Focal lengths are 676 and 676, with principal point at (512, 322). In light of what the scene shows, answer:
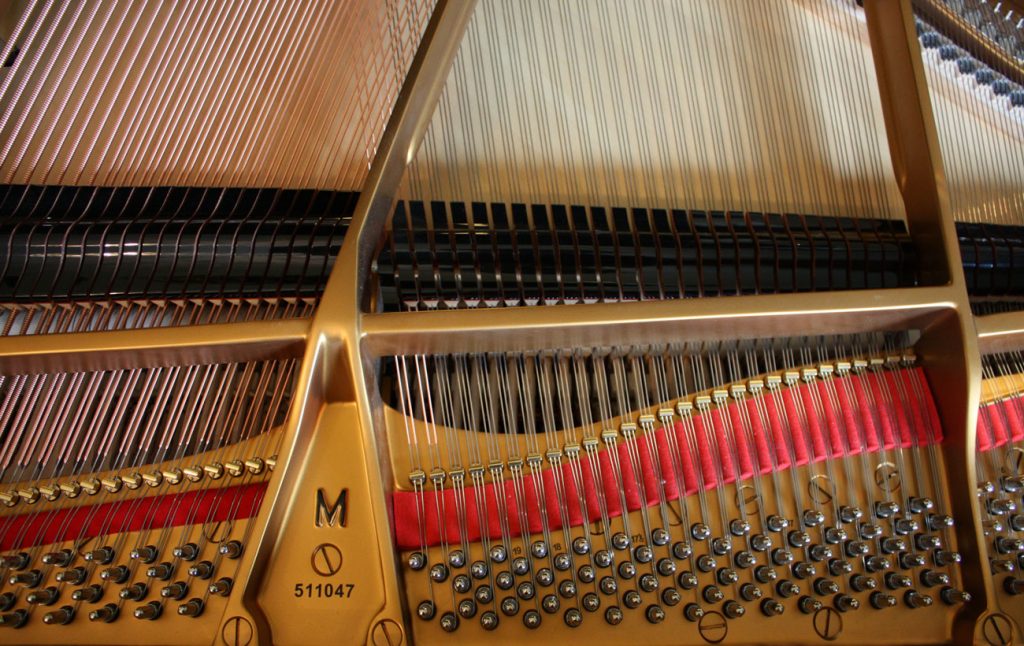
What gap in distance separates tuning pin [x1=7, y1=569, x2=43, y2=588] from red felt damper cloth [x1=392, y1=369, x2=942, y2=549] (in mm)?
780

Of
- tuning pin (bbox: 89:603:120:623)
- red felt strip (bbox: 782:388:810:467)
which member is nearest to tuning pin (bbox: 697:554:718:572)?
red felt strip (bbox: 782:388:810:467)

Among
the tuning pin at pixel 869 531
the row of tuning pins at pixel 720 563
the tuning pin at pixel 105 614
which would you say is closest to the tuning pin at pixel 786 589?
the row of tuning pins at pixel 720 563

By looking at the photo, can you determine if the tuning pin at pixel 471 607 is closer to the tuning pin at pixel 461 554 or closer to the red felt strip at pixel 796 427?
the tuning pin at pixel 461 554

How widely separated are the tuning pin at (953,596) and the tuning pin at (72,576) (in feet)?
6.35

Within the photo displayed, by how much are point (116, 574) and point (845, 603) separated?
63.0 inches

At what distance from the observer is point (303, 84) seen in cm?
183

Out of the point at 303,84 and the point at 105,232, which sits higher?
the point at 303,84

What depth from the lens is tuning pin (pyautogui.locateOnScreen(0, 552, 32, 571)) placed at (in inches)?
58.3

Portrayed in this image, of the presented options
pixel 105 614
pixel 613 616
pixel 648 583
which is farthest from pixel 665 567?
pixel 105 614

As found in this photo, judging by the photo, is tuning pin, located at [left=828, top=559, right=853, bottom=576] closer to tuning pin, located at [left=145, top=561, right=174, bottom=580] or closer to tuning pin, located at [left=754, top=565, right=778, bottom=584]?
tuning pin, located at [left=754, top=565, right=778, bottom=584]

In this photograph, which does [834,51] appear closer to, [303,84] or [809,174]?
[809,174]

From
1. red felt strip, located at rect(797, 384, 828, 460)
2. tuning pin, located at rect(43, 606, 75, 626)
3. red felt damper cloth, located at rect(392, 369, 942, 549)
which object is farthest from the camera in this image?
red felt strip, located at rect(797, 384, 828, 460)

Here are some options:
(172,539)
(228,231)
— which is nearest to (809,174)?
(228,231)

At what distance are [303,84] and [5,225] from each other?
81cm
